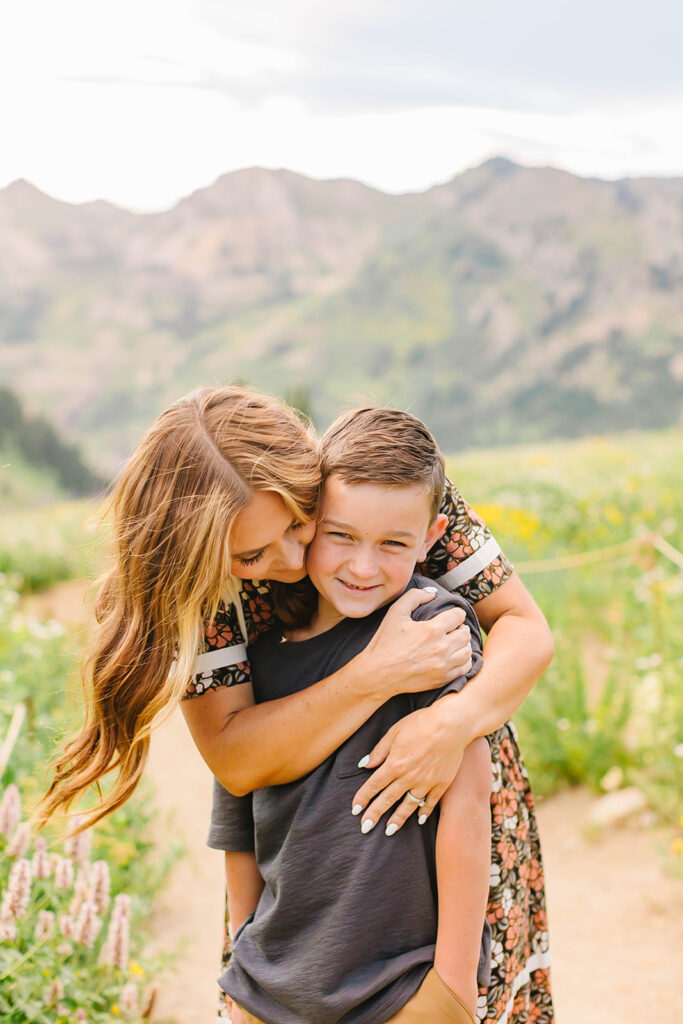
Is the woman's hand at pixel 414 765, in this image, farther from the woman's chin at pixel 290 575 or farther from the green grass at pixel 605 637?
the green grass at pixel 605 637

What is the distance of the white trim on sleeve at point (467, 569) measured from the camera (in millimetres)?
1618

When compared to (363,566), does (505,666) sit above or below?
below

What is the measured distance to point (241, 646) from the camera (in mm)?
1526

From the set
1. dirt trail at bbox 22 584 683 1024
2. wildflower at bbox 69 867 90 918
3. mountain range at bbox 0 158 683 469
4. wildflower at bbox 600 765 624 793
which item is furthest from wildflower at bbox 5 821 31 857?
mountain range at bbox 0 158 683 469

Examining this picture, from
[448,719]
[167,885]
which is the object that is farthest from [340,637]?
[167,885]

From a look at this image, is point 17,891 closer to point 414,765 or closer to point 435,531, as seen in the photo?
point 414,765

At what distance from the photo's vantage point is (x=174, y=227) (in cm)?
6631

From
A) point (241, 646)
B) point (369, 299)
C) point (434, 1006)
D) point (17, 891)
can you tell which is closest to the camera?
point (434, 1006)

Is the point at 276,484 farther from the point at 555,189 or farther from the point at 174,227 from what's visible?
the point at 555,189

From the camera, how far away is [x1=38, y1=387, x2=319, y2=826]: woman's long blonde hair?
4.53 ft

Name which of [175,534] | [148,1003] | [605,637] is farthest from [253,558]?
[605,637]

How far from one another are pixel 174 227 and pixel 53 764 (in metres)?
68.9

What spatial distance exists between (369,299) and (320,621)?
5977 cm

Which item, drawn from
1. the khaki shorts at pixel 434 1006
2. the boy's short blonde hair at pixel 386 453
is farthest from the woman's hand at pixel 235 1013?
the boy's short blonde hair at pixel 386 453
